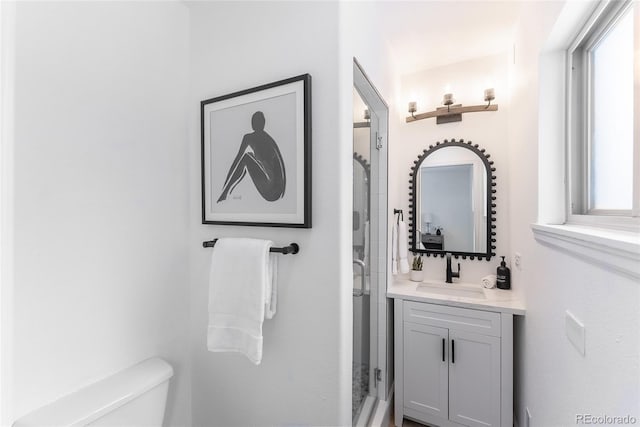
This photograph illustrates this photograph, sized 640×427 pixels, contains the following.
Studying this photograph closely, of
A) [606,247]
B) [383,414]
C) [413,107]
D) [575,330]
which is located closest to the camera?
[606,247]

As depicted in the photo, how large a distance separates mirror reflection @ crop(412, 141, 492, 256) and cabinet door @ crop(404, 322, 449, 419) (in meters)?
0.65

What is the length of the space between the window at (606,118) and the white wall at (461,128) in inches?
32.4

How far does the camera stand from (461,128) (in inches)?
81.9

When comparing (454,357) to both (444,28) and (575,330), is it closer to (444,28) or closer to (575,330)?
(575,330)

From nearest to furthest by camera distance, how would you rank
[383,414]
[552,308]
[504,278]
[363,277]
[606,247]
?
[606,247], [552,308], [363,277], [383,414], [504,278]

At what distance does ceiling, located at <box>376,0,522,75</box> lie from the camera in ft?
5.11

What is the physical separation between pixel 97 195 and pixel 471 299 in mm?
1916

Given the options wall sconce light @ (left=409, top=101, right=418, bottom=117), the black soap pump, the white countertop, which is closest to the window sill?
the white countertop

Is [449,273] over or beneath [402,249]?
beneath

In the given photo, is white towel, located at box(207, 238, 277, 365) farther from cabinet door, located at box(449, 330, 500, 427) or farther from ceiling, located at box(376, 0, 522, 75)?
ceiling, located at box(376, 0, 522, 75)

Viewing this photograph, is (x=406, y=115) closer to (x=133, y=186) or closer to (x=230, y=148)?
(x=230, y=148)

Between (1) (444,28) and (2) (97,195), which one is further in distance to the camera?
(1) (444,28)

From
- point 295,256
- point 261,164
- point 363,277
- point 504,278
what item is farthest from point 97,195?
point 504,278

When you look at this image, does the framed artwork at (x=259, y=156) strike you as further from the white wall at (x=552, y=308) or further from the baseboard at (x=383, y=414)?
the baseboard at (x=383, y=414)
